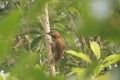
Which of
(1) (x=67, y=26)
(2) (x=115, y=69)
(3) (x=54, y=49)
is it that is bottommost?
(2) (x=115, y=69)

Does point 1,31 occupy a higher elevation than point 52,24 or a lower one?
lower

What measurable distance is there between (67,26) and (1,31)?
2474 mm

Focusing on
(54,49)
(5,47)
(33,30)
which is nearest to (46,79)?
(5,47)

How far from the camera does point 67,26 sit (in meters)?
2.72

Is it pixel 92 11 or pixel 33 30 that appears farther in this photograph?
pixel 33 30

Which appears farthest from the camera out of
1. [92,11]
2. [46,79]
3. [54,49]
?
[54,49]

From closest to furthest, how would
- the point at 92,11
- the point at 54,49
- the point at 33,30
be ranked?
1. the point at 92,11
2. the point at 54,49
3. the point at 33,30

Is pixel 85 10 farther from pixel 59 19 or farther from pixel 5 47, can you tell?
pixel 59 19

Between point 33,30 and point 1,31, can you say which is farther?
point 33,30

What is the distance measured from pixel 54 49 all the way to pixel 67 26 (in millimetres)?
511

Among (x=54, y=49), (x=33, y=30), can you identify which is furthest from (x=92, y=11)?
(x=33, y=30)

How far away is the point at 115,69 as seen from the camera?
0.90ft

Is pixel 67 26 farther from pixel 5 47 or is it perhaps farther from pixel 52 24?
pixel 5 47

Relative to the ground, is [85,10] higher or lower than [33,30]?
lower
